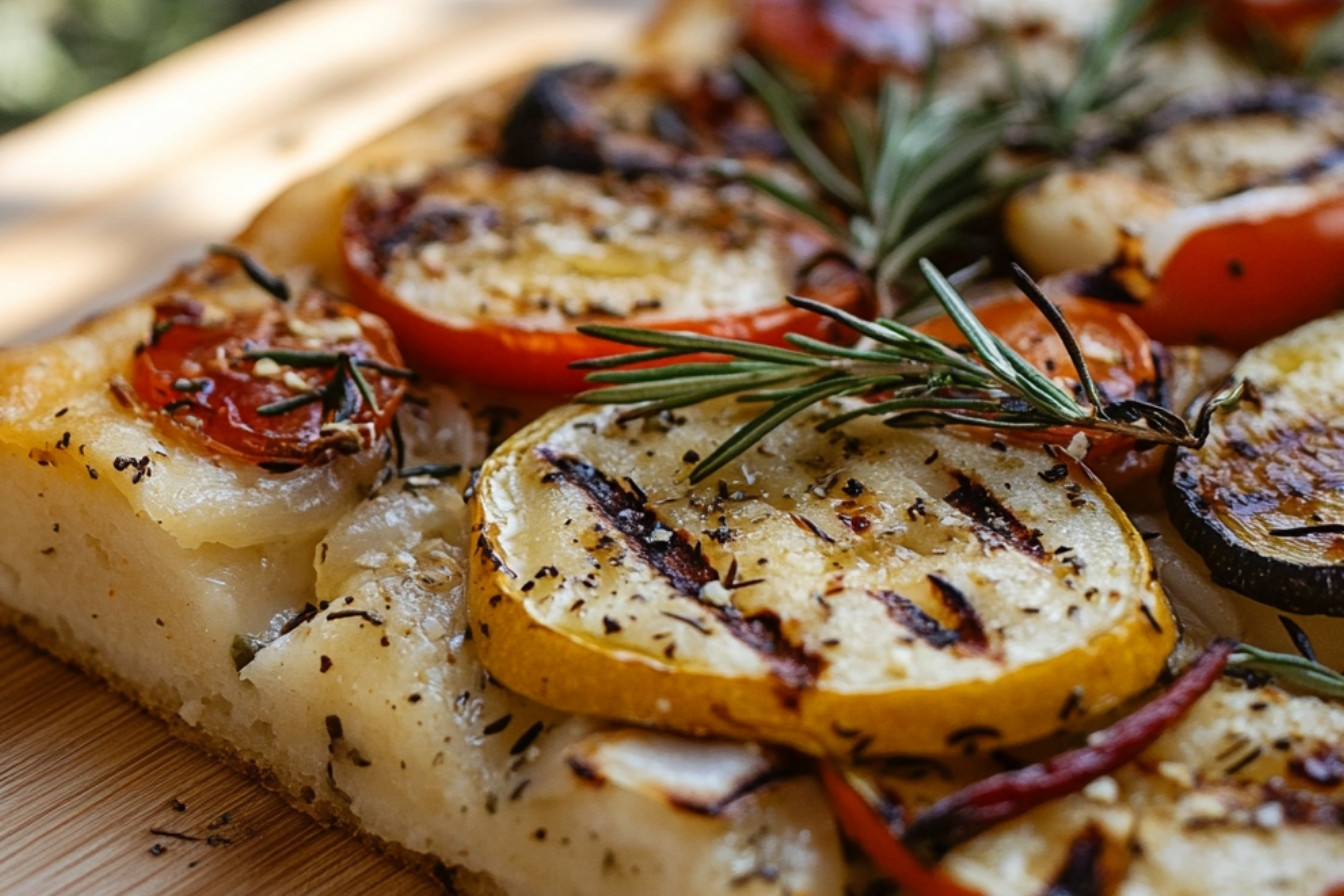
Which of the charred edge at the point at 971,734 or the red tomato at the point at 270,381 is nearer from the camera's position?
the charred edge at the point at 971,734

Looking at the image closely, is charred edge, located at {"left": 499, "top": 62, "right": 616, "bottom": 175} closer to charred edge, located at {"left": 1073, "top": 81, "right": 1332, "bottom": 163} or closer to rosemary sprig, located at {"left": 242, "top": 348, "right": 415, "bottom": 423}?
rosemary sprig, located at {"left": 242, "top": 348, "right": 415, "bottom": 423}

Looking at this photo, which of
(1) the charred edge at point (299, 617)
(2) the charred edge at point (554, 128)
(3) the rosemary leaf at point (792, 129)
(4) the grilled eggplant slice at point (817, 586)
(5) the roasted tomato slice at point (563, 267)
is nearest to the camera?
(4) the grilled eggplant slice at point (817, 586)

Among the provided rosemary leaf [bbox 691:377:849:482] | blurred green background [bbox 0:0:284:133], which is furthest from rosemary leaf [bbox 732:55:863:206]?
blurred green background [bbox 0:0:284:133]

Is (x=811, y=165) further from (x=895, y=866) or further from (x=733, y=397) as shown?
(x=895, y=866)

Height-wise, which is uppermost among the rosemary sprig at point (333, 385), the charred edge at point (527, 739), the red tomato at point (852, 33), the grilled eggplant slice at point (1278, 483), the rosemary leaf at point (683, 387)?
the red tomato at point (852, 33)

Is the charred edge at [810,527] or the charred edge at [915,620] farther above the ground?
the charred edge at [810,527]

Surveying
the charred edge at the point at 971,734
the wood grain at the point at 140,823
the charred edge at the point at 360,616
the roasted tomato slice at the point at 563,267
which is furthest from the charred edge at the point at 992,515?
the wood grain at the point at 140,823

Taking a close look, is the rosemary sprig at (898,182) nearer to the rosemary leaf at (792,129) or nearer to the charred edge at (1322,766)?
the rosemary leaf at (792,129)

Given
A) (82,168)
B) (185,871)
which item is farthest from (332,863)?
(82,168)
